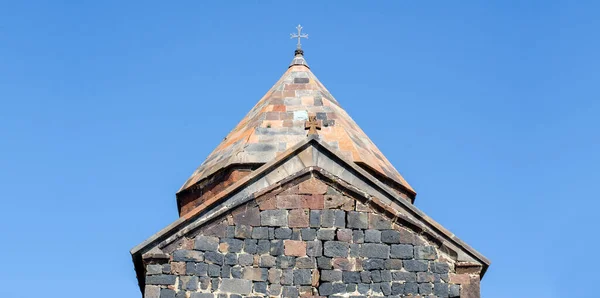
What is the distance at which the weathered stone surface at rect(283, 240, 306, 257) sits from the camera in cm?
1123

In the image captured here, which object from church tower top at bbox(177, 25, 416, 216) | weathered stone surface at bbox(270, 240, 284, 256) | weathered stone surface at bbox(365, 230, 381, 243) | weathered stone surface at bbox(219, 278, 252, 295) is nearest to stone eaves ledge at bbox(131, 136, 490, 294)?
weathered stone surface at bbox(365, 230, 381, 243)

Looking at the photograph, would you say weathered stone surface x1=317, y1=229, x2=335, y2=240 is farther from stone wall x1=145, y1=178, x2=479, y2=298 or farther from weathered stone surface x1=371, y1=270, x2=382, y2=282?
weathered stone surface x1=371, y1=270, x2=382, y2=282

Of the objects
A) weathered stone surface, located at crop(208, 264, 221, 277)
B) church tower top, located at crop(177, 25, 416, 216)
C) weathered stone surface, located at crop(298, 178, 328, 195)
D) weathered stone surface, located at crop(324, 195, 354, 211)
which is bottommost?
weathered stone surface, located at crop(208, 264, 221, 277)

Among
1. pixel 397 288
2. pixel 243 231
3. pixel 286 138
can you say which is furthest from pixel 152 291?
pixel 286 138

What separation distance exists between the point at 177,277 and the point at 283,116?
422cm

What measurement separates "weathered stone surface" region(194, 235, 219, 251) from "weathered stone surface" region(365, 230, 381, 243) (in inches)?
60.2

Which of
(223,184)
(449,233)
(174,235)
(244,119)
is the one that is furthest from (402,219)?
(244,119)

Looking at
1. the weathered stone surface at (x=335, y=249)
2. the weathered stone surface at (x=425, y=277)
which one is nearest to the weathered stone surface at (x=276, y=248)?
the weathered stone surface at (x=335, y=249)

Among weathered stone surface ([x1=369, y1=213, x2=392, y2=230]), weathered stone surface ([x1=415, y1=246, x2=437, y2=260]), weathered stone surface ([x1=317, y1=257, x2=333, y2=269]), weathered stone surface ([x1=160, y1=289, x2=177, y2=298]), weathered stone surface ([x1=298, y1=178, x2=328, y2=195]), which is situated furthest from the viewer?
weathered stone surface ([x1=298, y1=178, x2=328, y2=195])

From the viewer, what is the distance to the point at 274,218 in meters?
11.4

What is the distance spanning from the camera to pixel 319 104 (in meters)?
15.1

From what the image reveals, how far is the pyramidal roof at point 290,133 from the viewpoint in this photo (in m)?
14.1

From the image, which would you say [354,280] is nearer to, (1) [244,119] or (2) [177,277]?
(2) [177,277]

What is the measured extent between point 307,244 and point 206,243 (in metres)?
1.02
